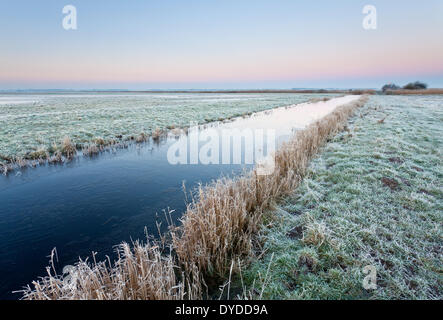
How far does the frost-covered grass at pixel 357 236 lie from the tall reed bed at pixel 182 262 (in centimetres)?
52

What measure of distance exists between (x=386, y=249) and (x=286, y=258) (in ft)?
6.06

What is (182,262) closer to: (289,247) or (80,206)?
(289,247)

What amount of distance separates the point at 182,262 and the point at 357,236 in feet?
11.4

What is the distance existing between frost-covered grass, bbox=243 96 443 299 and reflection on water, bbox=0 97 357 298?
8.51 ft

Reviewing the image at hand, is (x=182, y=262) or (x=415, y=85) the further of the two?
(x=415, y=85)

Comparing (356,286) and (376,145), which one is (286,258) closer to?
(356,286)

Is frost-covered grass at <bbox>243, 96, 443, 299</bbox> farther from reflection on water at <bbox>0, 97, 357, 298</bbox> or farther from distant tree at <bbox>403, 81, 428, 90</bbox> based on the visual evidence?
distant tree at <bbox>403, 81, 428, 90</bbox>

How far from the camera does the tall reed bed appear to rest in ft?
8.57

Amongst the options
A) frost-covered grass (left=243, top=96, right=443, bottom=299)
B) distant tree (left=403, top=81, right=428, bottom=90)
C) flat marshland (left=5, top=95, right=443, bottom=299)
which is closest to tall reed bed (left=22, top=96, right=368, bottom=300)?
flat marshland (left=5, top=95, right=443, bottom=299)

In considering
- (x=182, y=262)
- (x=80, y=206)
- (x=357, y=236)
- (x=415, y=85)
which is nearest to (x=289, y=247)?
(x=357, y=236)

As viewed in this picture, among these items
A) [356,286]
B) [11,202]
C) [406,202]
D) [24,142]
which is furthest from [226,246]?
[24,142]

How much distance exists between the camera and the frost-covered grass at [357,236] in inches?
124

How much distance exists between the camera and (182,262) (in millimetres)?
3689

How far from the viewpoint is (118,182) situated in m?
7.99
